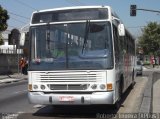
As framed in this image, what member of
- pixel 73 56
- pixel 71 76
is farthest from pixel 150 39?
pixel 71 76

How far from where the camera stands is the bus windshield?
12031mm

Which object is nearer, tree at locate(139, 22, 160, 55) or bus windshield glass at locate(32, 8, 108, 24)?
bus windshield glass at locate(32, 8, 108, 24)

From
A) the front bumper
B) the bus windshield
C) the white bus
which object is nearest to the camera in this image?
the front bumper

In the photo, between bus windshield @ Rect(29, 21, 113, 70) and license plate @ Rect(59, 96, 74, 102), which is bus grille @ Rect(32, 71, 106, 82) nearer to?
bus windshield @ Rect(29, 21, 113, 70)

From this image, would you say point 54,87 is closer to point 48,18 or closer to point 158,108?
point 48,18

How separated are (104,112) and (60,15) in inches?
128

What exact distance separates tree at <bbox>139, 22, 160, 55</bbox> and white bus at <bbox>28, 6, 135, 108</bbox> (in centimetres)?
7518

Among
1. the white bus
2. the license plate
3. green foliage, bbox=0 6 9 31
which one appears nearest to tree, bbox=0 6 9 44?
green foliage, bbox=0 6 9 31

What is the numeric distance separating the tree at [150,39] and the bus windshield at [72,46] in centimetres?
7530

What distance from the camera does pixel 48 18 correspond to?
1269 centimetres

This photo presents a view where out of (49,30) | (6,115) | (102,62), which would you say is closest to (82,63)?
(102,62)

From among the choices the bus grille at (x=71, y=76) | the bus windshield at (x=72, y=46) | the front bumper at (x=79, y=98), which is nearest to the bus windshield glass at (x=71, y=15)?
the bus windshield at (x=72, y=46)

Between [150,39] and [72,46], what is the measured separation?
77.1 metres

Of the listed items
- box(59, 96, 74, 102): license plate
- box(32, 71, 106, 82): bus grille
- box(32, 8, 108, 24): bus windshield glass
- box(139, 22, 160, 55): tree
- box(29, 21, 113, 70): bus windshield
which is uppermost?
box(139, 22, 160, 55): tree
